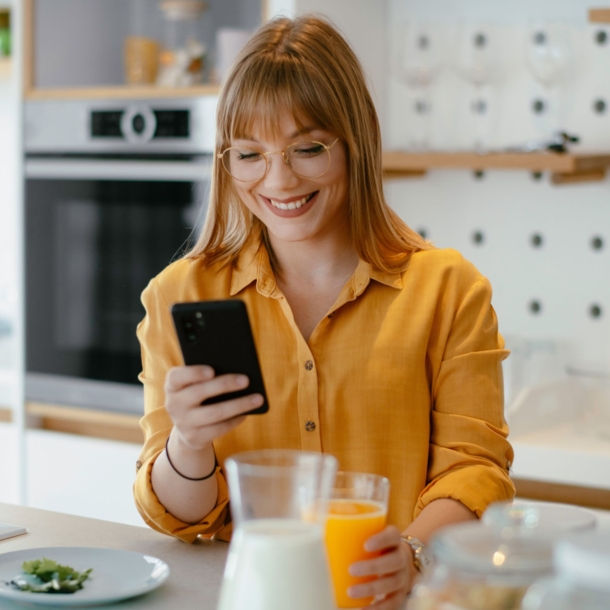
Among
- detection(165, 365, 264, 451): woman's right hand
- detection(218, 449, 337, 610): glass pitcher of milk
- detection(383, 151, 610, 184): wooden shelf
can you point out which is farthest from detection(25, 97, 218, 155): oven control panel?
detection(218, 449, 337, 610): glass pitcher of milk

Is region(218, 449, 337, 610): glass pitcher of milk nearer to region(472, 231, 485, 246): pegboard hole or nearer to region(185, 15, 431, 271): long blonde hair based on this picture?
region(185, 15, 431, 271): long blonde hair

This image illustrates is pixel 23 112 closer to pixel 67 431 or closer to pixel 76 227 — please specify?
pixel 76 227

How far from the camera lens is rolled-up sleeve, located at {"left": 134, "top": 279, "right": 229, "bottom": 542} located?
1.23m

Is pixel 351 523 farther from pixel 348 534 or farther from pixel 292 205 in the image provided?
pixel 292 205

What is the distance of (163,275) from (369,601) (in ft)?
2.23

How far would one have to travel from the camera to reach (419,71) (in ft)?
7.31

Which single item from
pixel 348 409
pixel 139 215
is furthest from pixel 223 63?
pixel 348 409

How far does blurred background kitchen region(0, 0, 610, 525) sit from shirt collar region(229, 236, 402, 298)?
721 millimetres

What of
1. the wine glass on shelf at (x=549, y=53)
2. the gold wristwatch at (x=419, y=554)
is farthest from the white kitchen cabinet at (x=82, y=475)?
the gold wristwatch at (x=419, y=554)

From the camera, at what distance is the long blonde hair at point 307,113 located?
4.22 feet

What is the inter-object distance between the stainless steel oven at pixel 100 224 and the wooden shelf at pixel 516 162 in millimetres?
489

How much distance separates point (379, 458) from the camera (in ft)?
4.48

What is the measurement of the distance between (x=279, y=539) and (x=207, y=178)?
164cm

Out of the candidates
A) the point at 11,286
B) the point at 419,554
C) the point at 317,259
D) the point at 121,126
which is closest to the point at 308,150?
the point at 317,259
